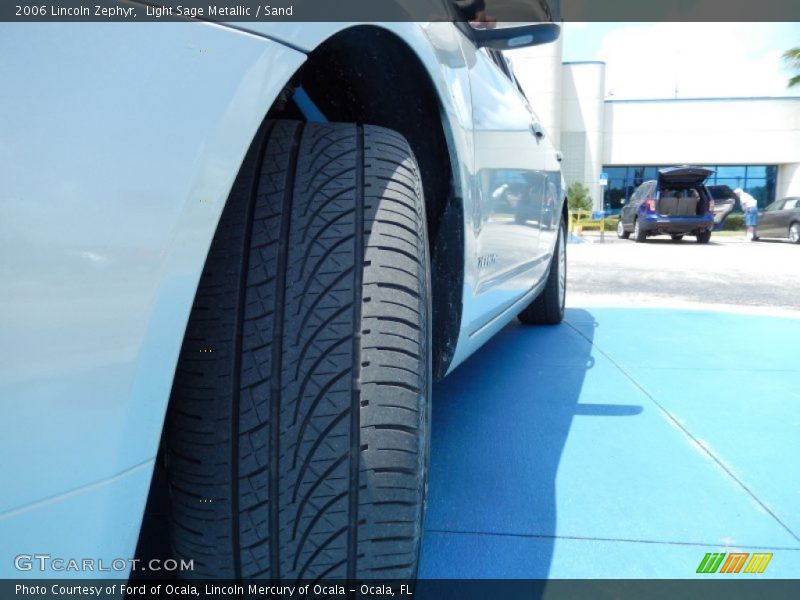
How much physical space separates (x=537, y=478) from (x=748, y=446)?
0.79 m

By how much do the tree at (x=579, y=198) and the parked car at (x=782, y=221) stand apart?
1107cm

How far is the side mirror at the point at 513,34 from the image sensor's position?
4.98ft

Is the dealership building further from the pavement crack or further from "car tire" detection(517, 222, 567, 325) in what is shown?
the pavement crack

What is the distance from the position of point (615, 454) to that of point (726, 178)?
3368 centimetres

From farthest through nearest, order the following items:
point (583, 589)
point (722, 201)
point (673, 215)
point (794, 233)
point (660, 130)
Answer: point (660, 130), point (722, 201), point (794, 233), point (673, 215), point (583, 589)

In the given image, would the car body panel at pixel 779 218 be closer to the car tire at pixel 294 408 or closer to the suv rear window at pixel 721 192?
the suv rear window at pixel 721 192

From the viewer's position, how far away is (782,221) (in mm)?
15234

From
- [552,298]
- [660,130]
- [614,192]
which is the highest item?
[660,130]

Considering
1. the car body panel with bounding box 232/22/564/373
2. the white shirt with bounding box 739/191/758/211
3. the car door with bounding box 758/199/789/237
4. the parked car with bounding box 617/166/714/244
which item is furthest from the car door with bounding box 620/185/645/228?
the car body panel with bounding box 232/22/564/373

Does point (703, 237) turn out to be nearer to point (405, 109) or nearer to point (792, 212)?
point (792, 212)

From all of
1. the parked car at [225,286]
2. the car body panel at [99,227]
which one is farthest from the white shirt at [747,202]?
the car body panel at [99,227]

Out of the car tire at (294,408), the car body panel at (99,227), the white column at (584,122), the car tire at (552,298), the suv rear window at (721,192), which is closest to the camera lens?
the car body panel at (99,227)

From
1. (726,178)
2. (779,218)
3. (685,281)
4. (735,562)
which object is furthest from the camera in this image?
(726,178)

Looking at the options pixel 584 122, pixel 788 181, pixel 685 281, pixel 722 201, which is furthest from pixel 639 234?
pixel 788 181
